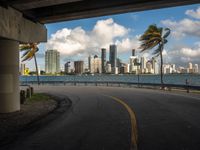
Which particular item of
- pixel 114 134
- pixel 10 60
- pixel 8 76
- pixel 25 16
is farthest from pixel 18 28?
pixel 114 134

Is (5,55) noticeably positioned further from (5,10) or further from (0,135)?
(0,135)

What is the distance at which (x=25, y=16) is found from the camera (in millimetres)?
16625

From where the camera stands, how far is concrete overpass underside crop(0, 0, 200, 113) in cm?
1405

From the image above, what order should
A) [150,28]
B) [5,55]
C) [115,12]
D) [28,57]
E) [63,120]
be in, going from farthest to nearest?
[28,57]
[150,28]
[115,12]
[5,55]
[63,120]

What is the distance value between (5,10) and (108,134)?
803cm

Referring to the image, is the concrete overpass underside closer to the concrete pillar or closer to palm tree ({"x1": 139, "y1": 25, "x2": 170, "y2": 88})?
the concrete pillar

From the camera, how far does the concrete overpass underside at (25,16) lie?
1405cm

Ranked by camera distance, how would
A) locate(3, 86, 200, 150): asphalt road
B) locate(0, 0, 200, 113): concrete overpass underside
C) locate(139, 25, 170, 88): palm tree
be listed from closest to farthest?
locate(3, 86, 200, 150): asphalt road → locate(0, 0, 200, 113): concrete overpass underside → locate(139, 25, 170, 88): palm tree

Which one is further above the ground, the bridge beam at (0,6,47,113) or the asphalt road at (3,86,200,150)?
the bridge beam at (0,6,47,113)

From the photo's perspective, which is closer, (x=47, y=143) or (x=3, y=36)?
(x=47, y=143)

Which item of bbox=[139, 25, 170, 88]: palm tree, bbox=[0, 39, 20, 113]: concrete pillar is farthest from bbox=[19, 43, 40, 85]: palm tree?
bbox=[0, 39, 20, 113]: concrete pillar

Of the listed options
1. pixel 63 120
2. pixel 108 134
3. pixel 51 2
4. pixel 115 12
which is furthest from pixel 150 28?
pixel 108 134

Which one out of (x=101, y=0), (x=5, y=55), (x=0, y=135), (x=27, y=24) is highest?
(x=101, y=0)

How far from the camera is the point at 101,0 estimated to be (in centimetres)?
1545
